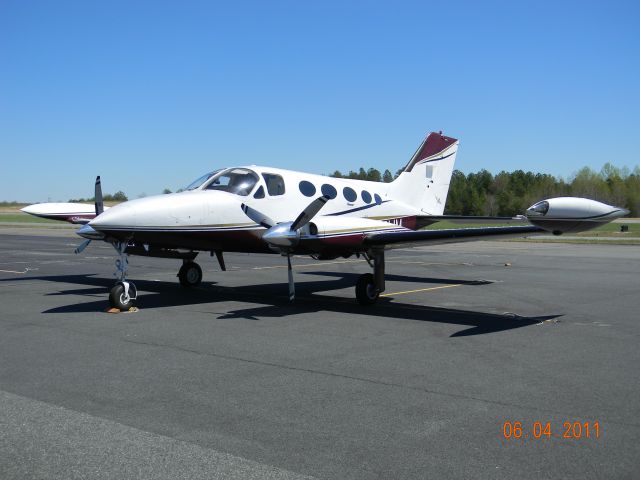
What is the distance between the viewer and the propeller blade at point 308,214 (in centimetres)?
1132

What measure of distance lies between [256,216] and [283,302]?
2.03 m

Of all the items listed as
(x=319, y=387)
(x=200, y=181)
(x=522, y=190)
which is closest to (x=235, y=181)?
(x=200, y=181)

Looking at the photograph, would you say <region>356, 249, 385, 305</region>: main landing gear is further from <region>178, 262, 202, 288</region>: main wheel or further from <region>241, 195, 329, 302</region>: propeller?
<region>178, 262, 202, 288</region>: main wheel

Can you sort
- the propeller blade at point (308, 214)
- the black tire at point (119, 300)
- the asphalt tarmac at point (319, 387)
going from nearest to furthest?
1. the asphalt tarmac at point (319, 387)
2. the propeller blade at point (308, 214)
3. the black tire at point (119, 300)

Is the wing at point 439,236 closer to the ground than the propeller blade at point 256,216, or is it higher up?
closer to the ground

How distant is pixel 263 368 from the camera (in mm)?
7391

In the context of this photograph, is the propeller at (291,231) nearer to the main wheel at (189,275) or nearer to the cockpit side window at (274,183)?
the cockpit side window at (274,183)

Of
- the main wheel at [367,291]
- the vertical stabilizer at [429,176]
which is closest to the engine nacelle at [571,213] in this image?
the main wheel at [367,291]

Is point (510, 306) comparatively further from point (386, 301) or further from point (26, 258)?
point (26, 258)

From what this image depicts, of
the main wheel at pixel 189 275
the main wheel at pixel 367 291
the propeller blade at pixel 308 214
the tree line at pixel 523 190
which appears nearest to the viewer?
the propeller blade at pixel 308 214

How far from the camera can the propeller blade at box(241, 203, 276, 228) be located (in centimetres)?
1289

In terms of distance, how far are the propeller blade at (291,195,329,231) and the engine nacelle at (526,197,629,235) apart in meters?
3.97

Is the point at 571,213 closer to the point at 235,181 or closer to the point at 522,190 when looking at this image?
the point at 235,181

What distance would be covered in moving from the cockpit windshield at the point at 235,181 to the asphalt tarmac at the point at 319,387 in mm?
2505
